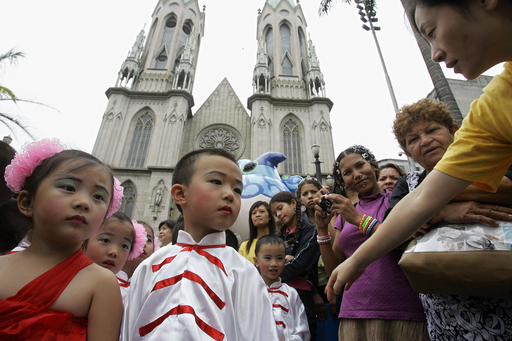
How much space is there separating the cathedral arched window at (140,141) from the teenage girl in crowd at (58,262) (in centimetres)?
1783

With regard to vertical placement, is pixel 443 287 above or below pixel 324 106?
below

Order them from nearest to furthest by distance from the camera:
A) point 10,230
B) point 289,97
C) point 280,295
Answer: point 10,230, point 280,295, point 289,97

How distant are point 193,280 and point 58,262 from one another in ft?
2.01

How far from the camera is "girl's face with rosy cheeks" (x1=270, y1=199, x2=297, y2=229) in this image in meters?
3.43

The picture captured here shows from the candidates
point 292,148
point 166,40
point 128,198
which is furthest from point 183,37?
point 128,198

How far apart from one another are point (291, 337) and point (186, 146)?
18.0 m

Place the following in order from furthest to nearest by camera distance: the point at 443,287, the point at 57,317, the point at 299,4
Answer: the point at 299,4
the point at 443,287
the point at 57,317

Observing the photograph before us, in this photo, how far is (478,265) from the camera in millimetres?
1054

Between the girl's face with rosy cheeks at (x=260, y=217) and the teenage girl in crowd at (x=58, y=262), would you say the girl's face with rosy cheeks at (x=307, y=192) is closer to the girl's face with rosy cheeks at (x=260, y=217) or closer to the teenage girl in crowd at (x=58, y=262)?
the girl's face with rosy cheeks at (x=260, y=217)

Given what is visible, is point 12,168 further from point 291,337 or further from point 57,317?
point 291,337

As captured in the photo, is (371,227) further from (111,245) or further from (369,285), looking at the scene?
(111,245)

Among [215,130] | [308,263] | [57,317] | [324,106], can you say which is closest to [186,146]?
[215,130]

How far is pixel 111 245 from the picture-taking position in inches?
76.3

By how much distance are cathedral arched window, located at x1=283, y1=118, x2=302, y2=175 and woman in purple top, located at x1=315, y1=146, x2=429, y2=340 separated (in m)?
15.4
